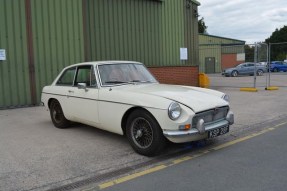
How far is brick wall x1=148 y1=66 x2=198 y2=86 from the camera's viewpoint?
14784 mm

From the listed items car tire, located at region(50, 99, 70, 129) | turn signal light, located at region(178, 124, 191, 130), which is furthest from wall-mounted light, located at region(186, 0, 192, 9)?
turn signal light, located at region(178, 124, 191, 130)

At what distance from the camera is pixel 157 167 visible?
4922 mm

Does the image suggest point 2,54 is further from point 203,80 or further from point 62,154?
point 203,80

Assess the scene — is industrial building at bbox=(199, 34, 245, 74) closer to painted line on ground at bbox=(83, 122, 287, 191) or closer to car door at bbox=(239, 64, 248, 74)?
car door at bbox=(239, 64, 248, 74)

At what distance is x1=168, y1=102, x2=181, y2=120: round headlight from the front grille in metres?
0.27

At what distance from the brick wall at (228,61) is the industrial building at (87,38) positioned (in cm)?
2580

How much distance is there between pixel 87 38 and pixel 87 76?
642 cm

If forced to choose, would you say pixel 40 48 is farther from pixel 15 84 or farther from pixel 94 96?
pixel 94 96

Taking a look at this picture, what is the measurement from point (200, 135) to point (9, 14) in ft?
26.5

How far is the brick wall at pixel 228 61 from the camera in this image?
139 feet

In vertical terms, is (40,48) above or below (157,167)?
Result: above

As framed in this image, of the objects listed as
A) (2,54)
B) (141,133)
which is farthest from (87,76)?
(2,54)

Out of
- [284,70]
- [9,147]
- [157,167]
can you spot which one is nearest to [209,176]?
[157,167]

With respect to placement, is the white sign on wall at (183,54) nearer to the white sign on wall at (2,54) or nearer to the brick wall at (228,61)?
the white sign on wall at (2,54)
